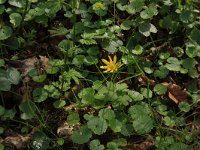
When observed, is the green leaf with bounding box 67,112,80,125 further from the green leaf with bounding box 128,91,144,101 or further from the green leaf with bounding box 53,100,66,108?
the green leaf with bounding box 128,91,144,101

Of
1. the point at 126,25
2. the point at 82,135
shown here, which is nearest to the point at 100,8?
the point at 126,25

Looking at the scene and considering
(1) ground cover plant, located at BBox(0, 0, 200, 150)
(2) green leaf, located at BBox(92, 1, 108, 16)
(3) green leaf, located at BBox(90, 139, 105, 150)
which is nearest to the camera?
(3) green leaf, located at BBox(90, 139, 105, 150)

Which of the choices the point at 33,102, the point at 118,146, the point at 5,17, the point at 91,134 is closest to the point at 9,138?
the point at 33,102

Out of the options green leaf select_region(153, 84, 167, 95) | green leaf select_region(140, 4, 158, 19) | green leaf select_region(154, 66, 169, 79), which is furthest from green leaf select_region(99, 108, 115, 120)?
green leaf select_region(140, 4, 158, 19)

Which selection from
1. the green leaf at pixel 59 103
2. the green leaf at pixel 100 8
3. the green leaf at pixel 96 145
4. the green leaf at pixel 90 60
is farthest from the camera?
→ the green leaf at pixel 100 8

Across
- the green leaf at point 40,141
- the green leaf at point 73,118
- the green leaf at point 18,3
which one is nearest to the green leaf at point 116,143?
the green leaf at point 73,118

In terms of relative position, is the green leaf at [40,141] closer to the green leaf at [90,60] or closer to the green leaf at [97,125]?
the green leaf at [97,125]
